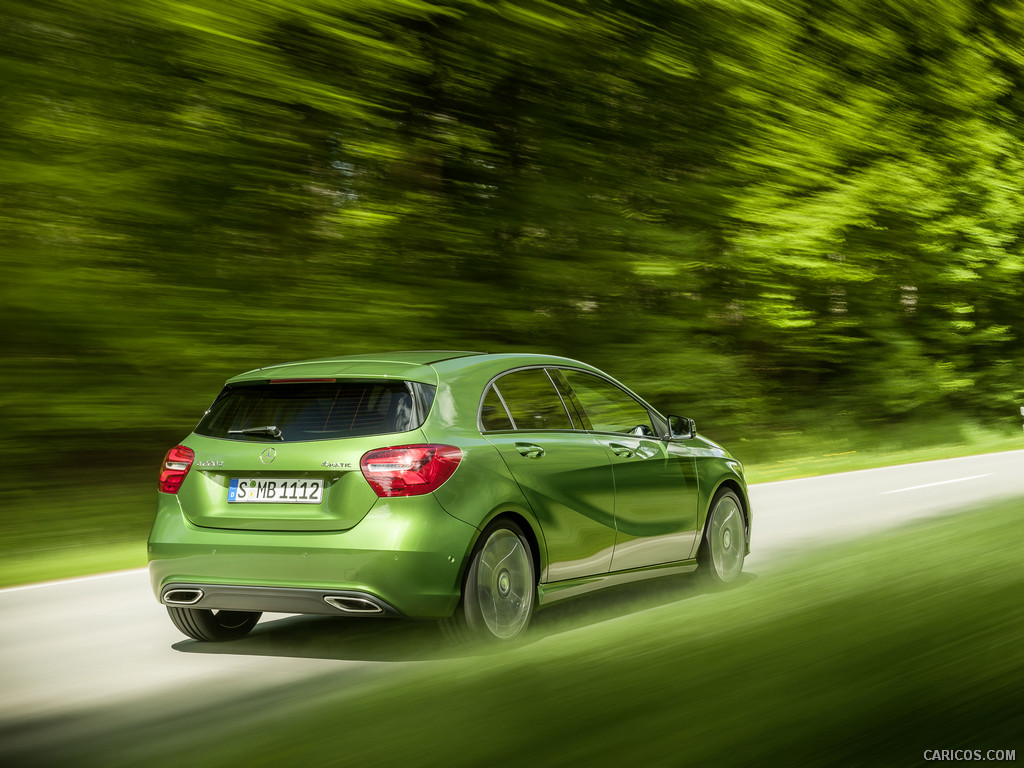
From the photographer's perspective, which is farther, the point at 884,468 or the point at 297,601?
the point at 884,468

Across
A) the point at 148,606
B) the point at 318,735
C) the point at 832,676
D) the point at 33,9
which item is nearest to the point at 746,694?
the point at 832,676

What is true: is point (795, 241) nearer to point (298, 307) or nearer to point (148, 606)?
point (298, 307)

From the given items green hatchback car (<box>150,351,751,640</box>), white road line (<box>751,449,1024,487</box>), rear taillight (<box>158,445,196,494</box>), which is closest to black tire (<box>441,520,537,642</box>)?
green hatchback car (<box>150,351,751,640</box>)

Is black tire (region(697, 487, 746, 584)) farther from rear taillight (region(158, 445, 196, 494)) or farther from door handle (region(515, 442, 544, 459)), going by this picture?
rear taillight (region(158, 445, 196, 494))

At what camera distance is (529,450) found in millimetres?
6488

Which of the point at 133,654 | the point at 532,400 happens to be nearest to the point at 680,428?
the point at 532,400

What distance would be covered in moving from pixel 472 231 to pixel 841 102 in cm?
1158

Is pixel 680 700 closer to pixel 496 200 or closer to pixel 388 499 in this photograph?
pixel 388 499

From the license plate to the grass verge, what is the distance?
32.6 inches

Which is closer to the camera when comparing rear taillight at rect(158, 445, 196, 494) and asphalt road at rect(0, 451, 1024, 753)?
asphalt road at rect(0, 451, 1024, 753)

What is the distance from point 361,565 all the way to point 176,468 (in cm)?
122

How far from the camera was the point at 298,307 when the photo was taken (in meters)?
13.4

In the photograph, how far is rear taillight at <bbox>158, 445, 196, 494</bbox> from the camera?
625 cm

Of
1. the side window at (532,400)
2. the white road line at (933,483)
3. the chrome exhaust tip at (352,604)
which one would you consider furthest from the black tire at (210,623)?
the white road line at (933,483)
